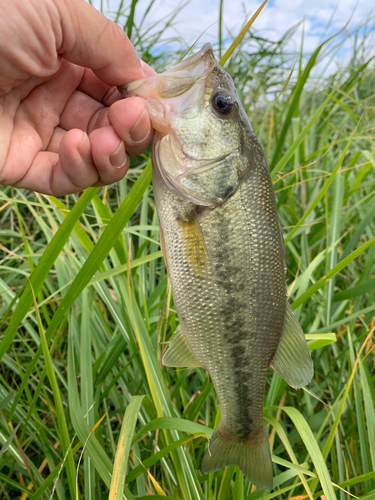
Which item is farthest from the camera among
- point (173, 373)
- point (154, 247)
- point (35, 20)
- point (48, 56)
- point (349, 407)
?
point (154, 247)

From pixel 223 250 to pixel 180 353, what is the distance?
0.41 m

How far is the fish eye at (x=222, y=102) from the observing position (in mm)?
1313

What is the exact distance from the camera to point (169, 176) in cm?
128

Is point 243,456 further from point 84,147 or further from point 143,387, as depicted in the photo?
point 84,147

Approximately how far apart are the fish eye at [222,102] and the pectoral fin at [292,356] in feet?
2.34

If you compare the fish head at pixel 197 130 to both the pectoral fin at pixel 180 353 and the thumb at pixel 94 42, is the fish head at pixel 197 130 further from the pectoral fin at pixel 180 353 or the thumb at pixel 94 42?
the pectoral fin at pixel 180 353

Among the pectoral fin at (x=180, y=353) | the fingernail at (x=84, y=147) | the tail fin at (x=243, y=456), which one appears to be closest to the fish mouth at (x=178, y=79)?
the fingernail at (x=84, y=147)

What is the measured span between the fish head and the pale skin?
0.27 feet

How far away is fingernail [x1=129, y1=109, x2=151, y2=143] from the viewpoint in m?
1.24

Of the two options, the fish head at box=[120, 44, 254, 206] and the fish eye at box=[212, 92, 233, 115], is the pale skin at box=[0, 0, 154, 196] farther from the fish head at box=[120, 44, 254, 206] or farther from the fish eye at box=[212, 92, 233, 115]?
the fish eye at box=[212, 92, 233, 115]

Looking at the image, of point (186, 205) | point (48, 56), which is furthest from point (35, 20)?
point (186, 205)

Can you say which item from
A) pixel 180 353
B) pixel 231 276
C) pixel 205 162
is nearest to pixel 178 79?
pixel 205 162

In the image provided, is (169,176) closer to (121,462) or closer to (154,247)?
(121,462)

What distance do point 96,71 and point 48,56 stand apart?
167 millimetres
